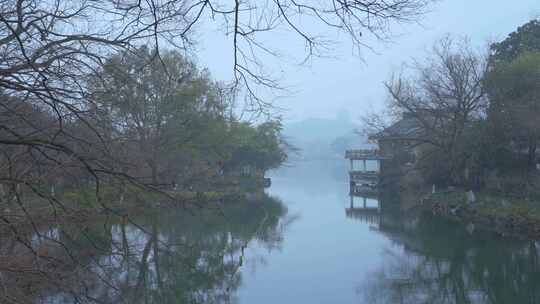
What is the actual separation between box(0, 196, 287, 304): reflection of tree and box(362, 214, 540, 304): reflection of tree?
2778mm

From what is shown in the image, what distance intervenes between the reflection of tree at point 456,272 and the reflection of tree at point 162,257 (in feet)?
9.12

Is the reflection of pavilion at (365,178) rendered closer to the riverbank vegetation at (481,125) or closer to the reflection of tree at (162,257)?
the riverbank vegetation at (481,125)

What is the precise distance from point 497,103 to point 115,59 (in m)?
16.5

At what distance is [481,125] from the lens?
18000 millimetres

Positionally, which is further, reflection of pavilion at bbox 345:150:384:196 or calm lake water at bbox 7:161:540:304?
reflection of pavilion at bbox 345:150:384:196

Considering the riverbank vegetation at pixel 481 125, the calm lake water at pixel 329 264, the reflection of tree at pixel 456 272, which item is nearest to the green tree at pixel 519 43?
the riverbank vegetation at pixel 481 125

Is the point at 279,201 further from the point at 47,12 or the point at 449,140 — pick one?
the point at 47,12

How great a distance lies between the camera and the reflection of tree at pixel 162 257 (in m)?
Answer: 3.04

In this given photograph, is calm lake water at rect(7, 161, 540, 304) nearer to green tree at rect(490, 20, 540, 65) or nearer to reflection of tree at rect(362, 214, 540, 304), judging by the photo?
reflection of tree at rect(362, 214, 540, 304)

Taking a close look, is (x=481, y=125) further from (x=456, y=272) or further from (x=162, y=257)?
(x=162, y=257)

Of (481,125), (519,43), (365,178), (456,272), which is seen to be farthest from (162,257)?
(365,178)

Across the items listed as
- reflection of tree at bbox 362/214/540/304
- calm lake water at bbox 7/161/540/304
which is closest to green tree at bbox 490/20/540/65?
calm lake water at bbox 7/161/540/304

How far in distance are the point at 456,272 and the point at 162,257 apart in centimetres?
770

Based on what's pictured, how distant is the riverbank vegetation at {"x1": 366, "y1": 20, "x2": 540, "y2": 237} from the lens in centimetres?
1689
